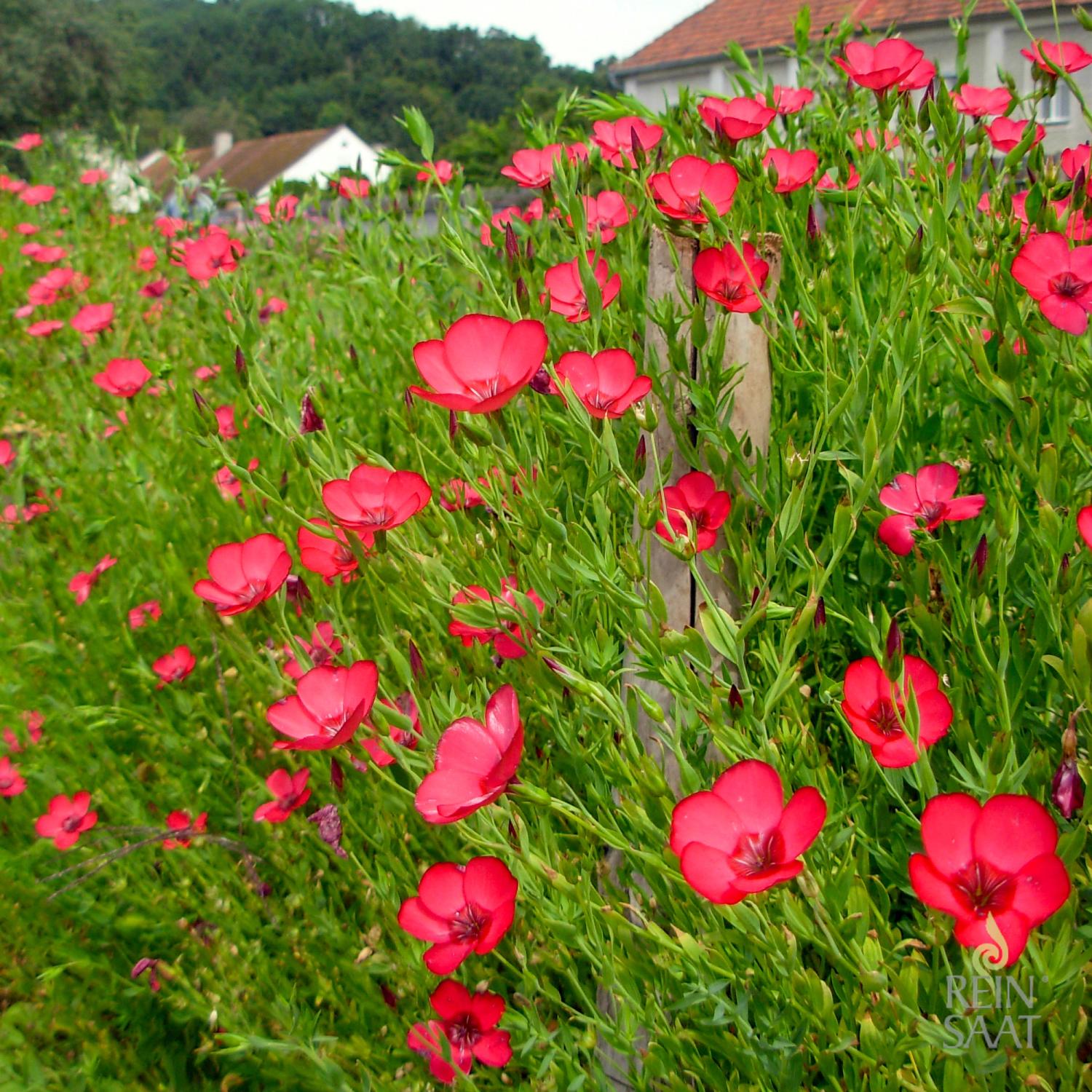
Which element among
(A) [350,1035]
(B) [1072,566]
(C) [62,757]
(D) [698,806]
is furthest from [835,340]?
(C) [62,757]

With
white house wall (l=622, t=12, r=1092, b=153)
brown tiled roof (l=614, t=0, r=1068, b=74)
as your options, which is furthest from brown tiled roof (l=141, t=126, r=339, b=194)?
white house wall (l=622, t=12, r=1092, b=153)

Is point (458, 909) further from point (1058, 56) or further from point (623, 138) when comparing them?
point (1058, 56)

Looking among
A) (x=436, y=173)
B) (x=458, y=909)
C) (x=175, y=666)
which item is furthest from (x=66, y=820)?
(x=436, y=173)

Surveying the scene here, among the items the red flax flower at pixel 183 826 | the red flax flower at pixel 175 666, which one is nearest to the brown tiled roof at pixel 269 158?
the red flax flower at pixel 175 666

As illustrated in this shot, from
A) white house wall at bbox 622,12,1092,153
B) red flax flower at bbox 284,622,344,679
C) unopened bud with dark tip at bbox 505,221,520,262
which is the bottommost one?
red flax flower at bbox 284,622,344,679

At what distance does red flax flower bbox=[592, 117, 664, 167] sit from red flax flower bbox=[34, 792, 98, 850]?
1486 mm

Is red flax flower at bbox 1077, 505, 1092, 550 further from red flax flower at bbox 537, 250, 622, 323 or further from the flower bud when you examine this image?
red flax flower at bbox 537, 250, 622, 323

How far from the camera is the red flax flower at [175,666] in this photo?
1888mm

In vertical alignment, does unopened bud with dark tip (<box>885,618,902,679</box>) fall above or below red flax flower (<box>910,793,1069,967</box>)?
above

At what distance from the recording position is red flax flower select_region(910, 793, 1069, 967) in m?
0.69

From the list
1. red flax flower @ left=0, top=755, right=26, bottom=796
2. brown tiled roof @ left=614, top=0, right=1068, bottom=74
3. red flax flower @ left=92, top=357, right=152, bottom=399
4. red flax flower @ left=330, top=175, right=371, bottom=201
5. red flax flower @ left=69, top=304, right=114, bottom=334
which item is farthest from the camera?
brown tiled roof @ left=614, top=0, right=1068, bottom=74

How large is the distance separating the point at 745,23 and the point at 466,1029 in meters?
25.6

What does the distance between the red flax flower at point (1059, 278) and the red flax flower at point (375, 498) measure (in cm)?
69

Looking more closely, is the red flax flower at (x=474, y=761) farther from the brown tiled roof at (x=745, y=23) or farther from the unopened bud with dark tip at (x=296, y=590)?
the brown tiled roof at (x=745, y=23)
